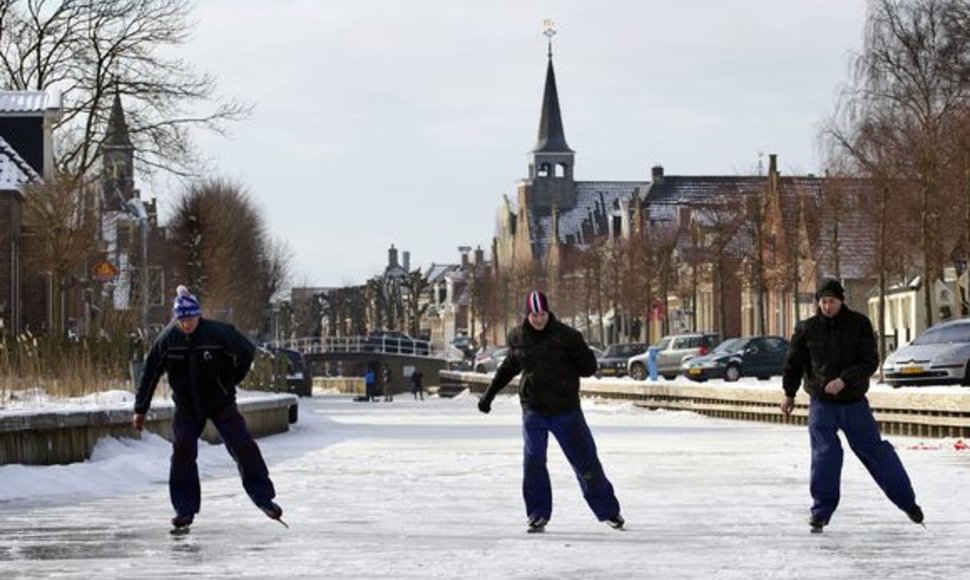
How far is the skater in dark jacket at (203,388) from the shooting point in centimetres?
1844

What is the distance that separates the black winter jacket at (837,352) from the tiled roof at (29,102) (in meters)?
54.9

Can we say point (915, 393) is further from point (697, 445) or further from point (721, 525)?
point (721, 525)

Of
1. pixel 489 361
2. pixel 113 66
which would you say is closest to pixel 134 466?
pixel 113 66

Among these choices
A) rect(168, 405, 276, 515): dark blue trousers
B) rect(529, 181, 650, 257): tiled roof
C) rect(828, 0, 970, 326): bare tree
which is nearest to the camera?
rect(168, 405, 276, 515): dark blue trousers

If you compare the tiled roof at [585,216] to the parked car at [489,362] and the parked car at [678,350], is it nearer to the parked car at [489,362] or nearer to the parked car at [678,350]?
the parked car at [489,362]

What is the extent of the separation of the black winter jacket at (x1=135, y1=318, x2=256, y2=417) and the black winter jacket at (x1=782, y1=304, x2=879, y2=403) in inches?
156

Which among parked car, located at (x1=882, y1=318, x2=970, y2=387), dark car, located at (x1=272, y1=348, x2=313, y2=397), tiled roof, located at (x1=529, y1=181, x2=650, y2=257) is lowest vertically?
parked car, located at (x1=882, y1=318, x2=970, y2=387)

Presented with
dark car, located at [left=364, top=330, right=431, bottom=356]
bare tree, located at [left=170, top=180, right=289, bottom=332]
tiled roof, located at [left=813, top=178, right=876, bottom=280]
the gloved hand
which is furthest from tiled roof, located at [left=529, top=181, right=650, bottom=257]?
the gloved hand

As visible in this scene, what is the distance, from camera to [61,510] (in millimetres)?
20844

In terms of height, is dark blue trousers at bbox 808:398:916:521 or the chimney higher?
the chimney

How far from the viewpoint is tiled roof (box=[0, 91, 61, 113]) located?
71.2 meters

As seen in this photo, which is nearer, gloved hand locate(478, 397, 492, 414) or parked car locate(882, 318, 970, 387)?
gloved hand locate(478, 397, 492, 414)

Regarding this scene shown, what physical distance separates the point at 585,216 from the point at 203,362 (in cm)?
17242

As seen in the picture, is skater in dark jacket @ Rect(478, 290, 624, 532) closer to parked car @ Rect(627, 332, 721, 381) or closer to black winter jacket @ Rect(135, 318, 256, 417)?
black winter jacket @ Rect(135, 318, 256, 417)
